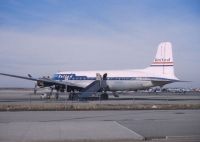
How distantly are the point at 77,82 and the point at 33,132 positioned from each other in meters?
37.6

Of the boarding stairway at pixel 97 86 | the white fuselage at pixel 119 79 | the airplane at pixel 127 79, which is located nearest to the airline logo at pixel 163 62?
the airplane at pixel 127 79

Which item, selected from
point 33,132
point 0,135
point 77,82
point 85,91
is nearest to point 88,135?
point 33,132

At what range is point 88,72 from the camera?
5197 centimetres

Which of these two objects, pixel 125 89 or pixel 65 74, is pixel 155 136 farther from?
pixel 65 74

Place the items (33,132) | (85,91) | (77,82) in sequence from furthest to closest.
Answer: (77,82), (85,91), (33,132)

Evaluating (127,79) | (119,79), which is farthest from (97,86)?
(127,79)

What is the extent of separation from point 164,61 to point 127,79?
5.18 metres

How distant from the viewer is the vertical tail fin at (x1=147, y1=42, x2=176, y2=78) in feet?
158

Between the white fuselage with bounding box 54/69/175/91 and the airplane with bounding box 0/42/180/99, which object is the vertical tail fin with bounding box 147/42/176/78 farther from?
the white fuselage with bounding box 54/69/175/91

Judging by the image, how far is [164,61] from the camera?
48.6 metres

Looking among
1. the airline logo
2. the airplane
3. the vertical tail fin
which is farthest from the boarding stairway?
the airline logo

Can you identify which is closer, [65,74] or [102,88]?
[102,88]

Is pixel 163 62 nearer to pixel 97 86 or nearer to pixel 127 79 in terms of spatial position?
pixel 127 79

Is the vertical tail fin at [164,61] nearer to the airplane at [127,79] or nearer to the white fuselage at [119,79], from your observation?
the airplane at [127,79]
